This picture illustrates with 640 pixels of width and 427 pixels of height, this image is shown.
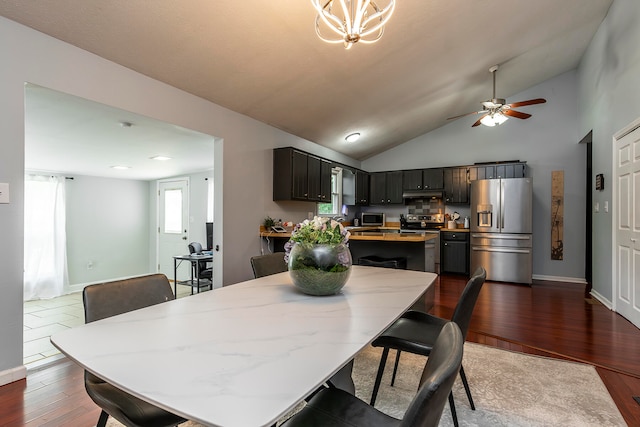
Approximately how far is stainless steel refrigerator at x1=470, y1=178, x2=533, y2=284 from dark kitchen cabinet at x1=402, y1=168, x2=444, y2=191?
915mm

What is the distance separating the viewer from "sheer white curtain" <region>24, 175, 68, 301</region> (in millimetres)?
5020

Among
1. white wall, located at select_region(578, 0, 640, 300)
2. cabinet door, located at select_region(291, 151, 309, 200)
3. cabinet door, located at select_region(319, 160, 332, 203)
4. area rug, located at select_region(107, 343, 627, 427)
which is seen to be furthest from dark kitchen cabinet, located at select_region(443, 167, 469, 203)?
area rug, located at select_region(107, 343, 627, 427)

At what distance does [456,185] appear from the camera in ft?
21.0

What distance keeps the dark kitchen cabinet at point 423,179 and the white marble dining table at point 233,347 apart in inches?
217

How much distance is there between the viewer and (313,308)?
4.45ft

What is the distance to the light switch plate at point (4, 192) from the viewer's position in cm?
209

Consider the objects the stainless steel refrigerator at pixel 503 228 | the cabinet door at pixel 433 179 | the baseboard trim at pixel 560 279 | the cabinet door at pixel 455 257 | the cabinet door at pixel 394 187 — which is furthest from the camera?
the cabinet door at pixel 394 187

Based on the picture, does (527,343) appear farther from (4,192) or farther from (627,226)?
(4,192)

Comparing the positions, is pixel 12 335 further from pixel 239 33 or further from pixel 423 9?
pixel 423 9

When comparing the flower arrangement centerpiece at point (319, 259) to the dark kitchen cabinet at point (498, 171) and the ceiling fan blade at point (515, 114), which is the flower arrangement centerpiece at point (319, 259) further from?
the dark kitchen cabinet at point (498, 171)

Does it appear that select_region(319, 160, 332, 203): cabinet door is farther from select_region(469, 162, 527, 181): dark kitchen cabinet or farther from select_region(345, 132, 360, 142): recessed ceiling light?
select_region(469, 162, 527, 181): dark kitchen cabinet

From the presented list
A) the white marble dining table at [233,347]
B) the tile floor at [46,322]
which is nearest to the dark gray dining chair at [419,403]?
the white marble dining table at [233,347]

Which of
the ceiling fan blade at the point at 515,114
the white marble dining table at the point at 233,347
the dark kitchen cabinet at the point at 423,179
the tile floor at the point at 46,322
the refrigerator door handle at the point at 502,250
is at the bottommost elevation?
the tile floor at the point at 46,322

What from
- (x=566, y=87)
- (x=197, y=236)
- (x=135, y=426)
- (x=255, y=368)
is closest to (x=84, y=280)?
(x=197, y=236)
